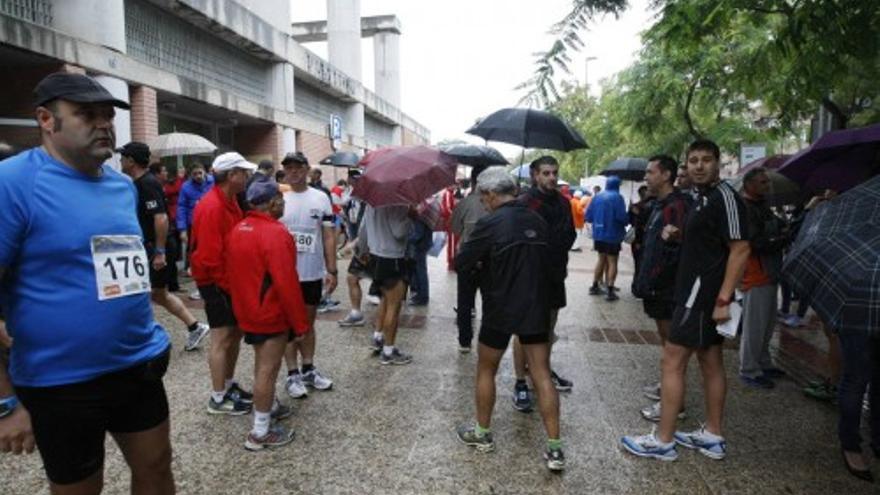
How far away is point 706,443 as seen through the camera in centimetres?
360

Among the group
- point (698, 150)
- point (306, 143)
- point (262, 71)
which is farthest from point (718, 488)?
point (306, 143)

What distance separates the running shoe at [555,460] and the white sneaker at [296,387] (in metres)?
1.99

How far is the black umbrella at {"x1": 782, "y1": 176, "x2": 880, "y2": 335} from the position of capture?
257 cm

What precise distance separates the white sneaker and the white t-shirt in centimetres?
76

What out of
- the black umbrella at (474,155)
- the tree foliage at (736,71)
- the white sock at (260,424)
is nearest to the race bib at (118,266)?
the tree foliage at (736,71)

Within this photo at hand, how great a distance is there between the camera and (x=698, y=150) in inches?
140

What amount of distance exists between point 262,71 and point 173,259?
10531 mm

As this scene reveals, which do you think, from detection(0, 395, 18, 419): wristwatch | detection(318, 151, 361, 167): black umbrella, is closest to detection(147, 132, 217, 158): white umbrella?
detection(318, 151, 361, 167): black umbrella

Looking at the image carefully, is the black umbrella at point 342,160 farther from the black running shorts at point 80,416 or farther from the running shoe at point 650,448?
the black running shorts at point 80,416

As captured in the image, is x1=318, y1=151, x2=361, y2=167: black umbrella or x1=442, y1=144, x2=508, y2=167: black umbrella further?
x1=318, y1=151, x2=361, y2=167: black umbrella

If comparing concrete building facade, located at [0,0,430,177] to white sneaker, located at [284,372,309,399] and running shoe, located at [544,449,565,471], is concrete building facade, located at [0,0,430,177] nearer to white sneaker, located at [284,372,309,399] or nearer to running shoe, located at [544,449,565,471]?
white sneaker, located at [284,372,309,399]

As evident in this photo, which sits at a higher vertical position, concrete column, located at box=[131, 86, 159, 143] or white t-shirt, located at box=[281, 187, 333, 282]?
concrete column, located at box=[131, 86, 159, 143]

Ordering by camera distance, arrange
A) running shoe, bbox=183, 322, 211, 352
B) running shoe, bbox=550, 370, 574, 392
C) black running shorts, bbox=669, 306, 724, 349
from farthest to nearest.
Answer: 1. running shoe, bbox=183, 322, 211, 352
2. running shoe, bbox=550, 370, 574, 392
3. black running shorts, bbox=669, 306, 724, 349

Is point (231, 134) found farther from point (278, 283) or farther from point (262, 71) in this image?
point (278, 283)
